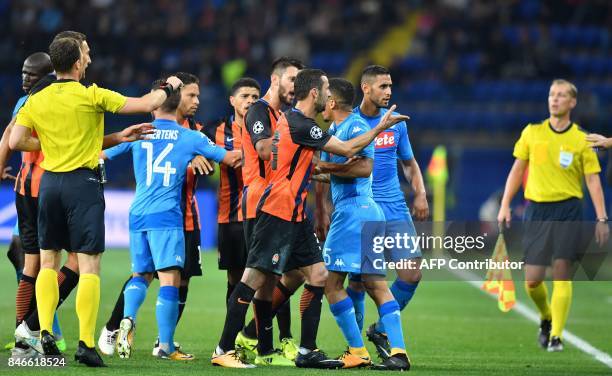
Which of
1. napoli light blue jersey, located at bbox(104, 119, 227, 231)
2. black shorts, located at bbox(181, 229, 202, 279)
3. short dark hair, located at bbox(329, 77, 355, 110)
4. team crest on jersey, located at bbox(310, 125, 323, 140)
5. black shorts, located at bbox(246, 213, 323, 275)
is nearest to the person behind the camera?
team crest on jersey, located at bbox(310, 125, 323, 140)

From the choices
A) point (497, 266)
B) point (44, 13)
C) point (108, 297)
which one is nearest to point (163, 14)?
point (44, 13)

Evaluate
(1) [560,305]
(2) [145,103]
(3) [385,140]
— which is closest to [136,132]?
(2) [145,103]

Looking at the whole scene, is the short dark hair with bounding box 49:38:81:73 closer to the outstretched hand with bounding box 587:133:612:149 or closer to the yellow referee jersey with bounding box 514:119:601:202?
the outstretched hand with bounding box 587:133:612:149

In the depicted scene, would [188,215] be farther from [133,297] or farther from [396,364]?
[396,364]

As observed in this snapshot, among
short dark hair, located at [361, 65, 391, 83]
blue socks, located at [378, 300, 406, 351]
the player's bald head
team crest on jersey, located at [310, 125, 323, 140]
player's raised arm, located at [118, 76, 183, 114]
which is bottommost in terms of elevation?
blue socks, located at [378, 300, 406, 351]

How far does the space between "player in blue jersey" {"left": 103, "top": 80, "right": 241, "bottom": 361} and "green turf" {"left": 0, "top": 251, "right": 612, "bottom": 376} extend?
0.57 metres

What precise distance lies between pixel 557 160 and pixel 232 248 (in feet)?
10.7

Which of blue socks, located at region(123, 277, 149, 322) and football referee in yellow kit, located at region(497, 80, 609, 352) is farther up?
football referee in yellow kit, located at region(497, 80, 609, 352)

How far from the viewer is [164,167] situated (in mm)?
9422

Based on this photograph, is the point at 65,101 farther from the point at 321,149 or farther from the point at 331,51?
the point at 331,51

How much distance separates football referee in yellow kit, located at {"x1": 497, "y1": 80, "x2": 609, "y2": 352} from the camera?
35.0 feet

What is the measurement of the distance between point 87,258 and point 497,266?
396 cm

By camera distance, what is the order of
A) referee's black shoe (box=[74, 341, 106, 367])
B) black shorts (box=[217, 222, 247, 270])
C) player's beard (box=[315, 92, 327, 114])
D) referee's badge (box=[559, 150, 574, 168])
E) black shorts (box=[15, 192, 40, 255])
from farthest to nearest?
referee's badge (box=[559, 150, 574, 168]) → black shorts (box=[217, 222, 247, 270]) → black shorts (box=[15, 192, 40, 255]) → player's beard (box=[315, 92, 327, 114]) → referee's black shoe (box=[74, 341, 106, 367])

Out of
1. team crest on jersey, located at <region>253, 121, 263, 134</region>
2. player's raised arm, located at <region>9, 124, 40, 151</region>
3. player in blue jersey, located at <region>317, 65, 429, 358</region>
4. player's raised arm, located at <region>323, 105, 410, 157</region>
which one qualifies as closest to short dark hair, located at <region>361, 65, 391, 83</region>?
player in blue jersey, located at <region>317, 65, 429, 358</region>
